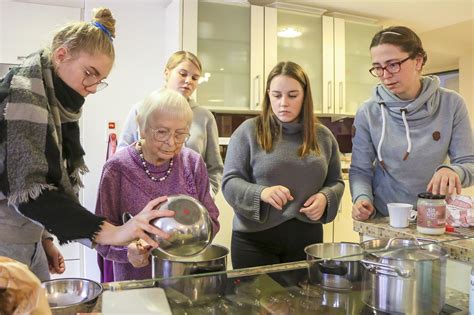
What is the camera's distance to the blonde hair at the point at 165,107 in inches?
42.3

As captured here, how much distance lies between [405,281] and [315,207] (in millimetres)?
536

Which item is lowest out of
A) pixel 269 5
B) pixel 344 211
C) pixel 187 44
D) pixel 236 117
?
pixel 344 211

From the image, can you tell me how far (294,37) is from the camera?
123 inches

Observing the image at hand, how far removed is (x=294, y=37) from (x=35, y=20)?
180cm

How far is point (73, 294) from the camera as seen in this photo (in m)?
0.70

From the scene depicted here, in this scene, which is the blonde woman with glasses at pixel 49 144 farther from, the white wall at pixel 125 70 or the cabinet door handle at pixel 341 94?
the cabinet door handle at pixel 341 94

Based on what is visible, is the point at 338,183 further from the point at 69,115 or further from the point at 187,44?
the point at 187,44

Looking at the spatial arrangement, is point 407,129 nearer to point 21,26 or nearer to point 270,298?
point 270,298

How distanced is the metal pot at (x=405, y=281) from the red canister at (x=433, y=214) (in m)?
0.17

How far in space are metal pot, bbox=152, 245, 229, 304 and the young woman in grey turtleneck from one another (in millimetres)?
495

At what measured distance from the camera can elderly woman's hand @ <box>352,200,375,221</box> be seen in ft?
4.03

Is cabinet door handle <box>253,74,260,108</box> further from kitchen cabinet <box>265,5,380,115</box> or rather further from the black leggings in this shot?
the black leggings

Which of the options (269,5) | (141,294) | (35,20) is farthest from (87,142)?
(141,294)

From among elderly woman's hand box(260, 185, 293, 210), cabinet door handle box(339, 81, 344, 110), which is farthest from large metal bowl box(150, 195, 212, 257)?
cabinet door handle box(339, 81, 344, 110)
